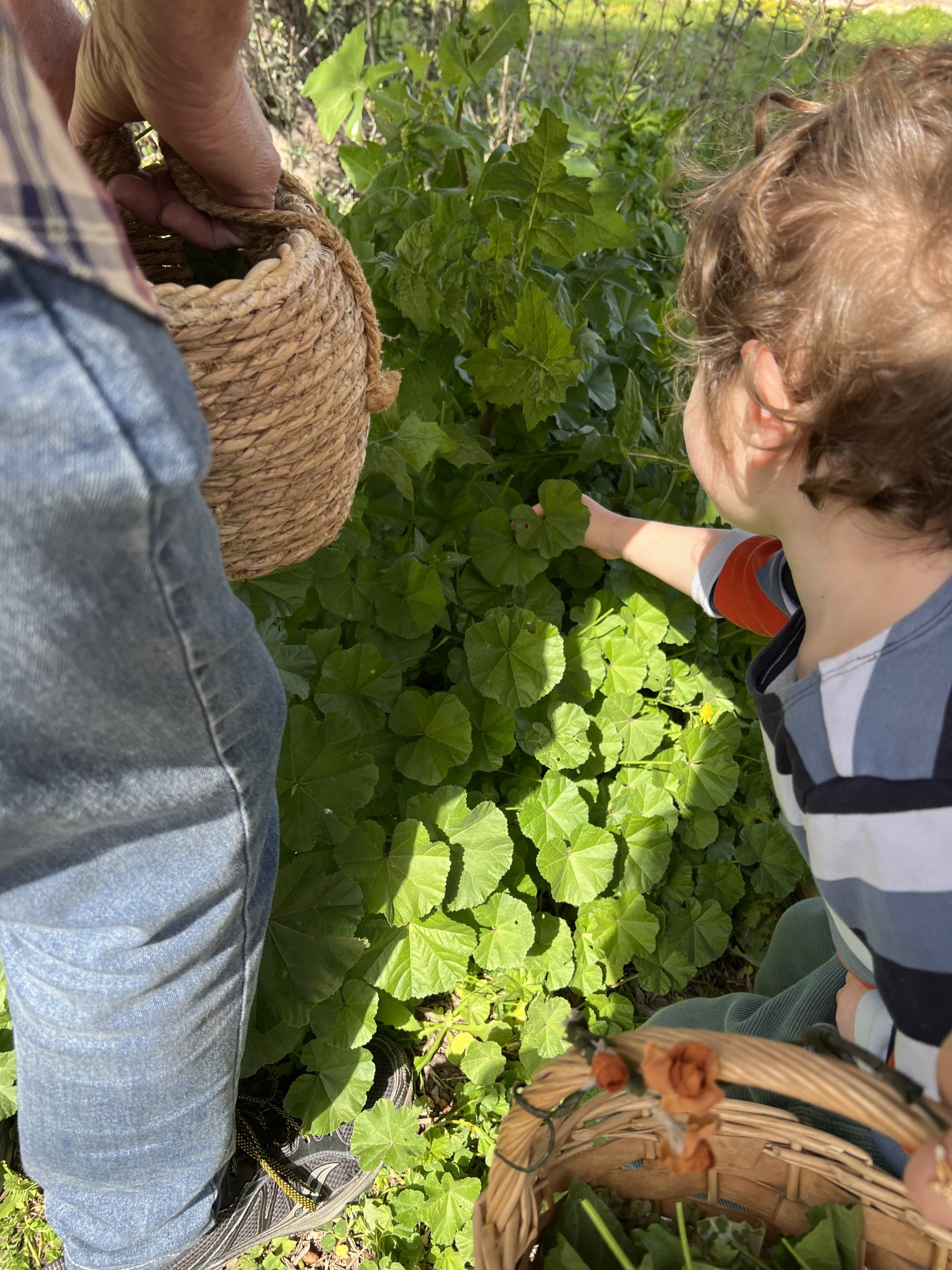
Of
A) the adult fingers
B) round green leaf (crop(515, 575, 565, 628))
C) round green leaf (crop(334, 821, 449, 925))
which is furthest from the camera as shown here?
round green leaf (crop(515, 575, 565, 628))

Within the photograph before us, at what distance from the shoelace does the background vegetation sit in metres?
0.06

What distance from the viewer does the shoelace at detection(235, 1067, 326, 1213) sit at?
136 centimetres

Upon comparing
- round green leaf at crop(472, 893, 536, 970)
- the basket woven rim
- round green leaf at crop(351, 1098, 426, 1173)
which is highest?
the basket woven rim

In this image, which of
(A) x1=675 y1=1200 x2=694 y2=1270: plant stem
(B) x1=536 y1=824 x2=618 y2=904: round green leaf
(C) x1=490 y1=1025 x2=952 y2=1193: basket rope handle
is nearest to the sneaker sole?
(B) x1=536 y1=824 x2=618 y2=904: round green leaf

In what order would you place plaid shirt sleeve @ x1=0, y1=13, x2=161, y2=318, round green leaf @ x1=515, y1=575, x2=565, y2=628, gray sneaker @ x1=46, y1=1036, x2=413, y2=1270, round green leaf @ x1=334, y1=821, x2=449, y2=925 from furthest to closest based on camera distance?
round green leaf @ x1=515, y1=575, x2=565, y2=628 → round green leaf @ x1=334, y1=821, x2=449, y2=925 → gray sneaker @ x1=46, y1=1036, x2=413, y2=1270 → plaid shirt sleeve @ x1=0, y1=13, x2=161, y2=318

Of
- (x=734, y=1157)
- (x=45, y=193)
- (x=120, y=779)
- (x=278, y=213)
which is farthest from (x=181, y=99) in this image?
(x=734, y=1157)

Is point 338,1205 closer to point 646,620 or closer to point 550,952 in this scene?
point 550,952

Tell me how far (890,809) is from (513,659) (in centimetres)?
79

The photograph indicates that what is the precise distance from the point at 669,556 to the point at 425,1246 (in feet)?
3.54

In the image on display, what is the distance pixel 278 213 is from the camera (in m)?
0.94

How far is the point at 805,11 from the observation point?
1454 millimetres

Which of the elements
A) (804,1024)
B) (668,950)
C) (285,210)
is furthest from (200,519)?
(668,950)

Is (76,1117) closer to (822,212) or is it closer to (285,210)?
(285,210)

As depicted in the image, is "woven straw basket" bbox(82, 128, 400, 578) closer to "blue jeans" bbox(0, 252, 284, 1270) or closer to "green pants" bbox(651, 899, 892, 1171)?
"blue jeans" bbox(0, 252, 284, 1270)
